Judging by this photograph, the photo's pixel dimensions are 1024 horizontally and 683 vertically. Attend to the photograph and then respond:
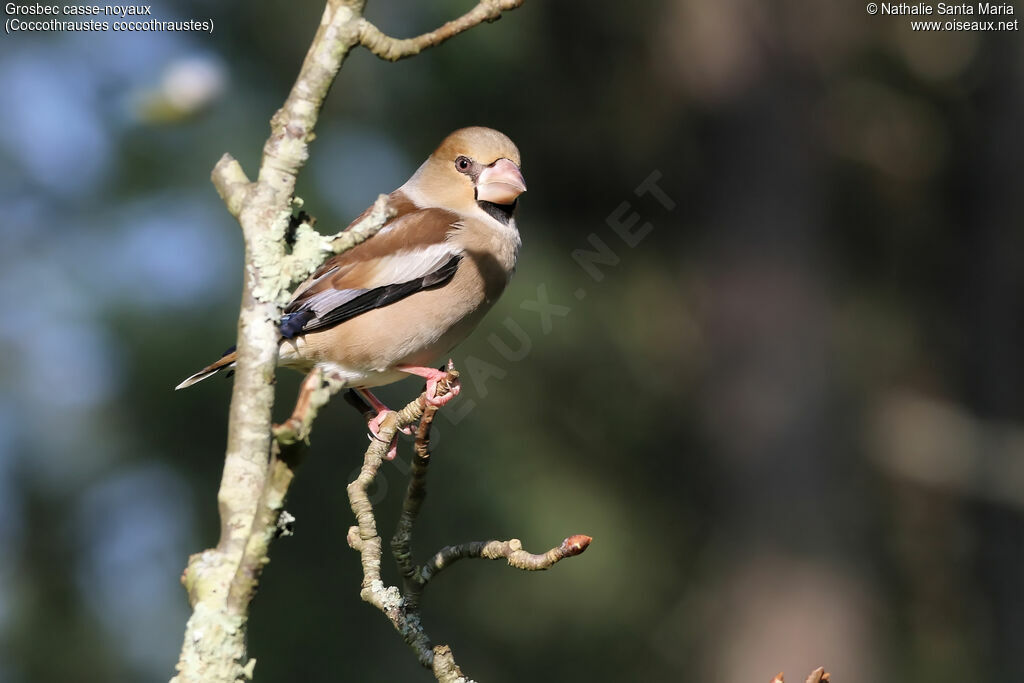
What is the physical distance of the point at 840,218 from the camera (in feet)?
29.8

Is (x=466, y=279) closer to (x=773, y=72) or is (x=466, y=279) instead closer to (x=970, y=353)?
(x=773, y=72)

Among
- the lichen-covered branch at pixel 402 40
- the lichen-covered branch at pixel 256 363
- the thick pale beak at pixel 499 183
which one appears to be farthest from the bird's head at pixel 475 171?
the lichen-covered branch at pixel 256 363

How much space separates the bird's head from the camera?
4082 millimetres

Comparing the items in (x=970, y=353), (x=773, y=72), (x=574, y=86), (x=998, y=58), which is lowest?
(x=970, y=353)

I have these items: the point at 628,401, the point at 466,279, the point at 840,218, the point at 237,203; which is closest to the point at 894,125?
the point at 840,218

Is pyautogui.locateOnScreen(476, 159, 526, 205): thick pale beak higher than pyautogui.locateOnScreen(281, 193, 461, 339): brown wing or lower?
higher

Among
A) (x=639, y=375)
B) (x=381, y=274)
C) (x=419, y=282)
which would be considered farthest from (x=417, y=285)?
(x=639, y=375)

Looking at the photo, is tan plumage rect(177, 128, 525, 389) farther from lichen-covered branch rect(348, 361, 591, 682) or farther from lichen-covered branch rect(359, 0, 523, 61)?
lichen-covered branch rect(359, 0, 523, 61)

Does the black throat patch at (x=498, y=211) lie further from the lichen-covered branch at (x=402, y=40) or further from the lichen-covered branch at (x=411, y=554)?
the lichen-covered branch at (x=402, y=40)

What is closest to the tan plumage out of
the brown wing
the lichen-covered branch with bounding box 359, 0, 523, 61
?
the brown wing

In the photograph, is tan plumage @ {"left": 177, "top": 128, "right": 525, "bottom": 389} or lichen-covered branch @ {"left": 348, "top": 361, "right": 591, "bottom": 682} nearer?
lichen-covered branch @ {"left": 348, "top": 361, "right": 591, "bottom": 682}

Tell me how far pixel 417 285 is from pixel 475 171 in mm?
713

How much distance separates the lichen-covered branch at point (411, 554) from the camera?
2062 mm

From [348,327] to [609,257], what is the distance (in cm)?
550
